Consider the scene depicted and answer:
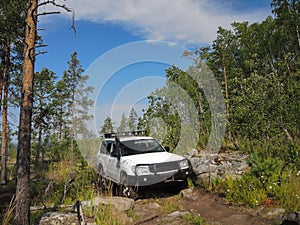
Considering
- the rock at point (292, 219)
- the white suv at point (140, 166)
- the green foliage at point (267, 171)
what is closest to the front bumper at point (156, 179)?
the white suv at point (140, 166)

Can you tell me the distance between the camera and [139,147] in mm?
8805

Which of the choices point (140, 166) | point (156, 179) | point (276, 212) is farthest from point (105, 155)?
point (276, 212)

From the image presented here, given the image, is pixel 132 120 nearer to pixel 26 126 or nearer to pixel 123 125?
pixel 123 125

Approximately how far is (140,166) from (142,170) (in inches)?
5.0

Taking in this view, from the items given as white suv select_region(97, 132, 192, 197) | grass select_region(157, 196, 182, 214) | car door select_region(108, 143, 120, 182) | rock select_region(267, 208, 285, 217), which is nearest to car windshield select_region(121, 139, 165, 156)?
white suv select_region(97, 132, 192, 197)

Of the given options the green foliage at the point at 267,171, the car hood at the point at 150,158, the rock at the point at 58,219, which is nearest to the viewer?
the rock at the point at 58,219

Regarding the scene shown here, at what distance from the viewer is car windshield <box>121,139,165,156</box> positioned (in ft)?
27.9

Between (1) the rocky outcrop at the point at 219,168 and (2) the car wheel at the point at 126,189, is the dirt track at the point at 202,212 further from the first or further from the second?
(1) the rocky outcrop at the point at 219,168

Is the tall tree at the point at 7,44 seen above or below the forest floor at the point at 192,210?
above

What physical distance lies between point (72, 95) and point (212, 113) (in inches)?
680

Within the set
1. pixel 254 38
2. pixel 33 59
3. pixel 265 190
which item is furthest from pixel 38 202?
pixel 254 38

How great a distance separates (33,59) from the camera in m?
5.69

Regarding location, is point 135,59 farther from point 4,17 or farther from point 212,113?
point 4,17

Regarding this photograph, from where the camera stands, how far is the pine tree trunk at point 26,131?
5.21 metres
